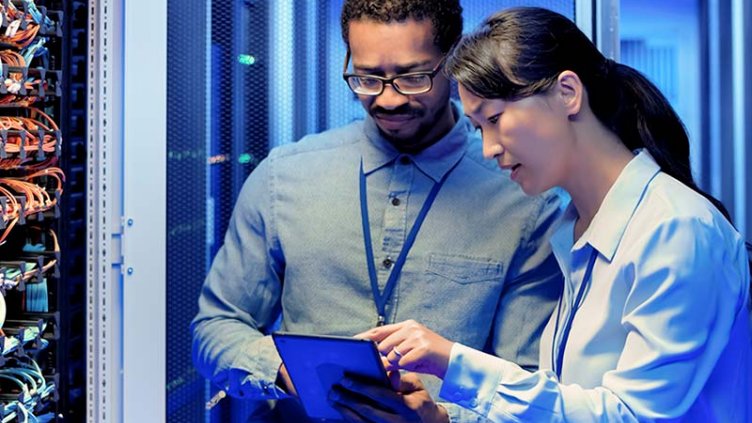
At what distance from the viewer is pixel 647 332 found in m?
1.48

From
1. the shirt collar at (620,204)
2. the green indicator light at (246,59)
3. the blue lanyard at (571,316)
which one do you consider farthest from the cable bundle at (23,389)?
the shirt collar at (620,204)

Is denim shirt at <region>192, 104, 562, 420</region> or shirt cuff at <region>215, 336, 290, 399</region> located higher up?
denim shirt at <region>192, 104, 562, 420</region>

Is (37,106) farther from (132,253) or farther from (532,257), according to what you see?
(532,257)

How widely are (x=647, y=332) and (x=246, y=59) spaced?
1469mm

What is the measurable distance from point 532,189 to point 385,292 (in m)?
0.47

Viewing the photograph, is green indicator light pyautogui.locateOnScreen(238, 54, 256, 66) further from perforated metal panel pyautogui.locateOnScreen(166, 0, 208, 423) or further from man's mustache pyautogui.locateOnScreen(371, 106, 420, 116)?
man's mustache pyautogui.locateOnScreen(371, 106, 420, 116)

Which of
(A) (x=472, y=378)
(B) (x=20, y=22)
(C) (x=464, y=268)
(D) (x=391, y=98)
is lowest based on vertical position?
(A) (x=472, y=378)

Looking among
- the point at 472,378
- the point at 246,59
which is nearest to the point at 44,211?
the point at 246,59

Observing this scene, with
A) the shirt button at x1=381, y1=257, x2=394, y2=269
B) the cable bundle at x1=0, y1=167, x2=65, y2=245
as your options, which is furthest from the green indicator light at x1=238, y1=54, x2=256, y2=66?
the shirt button at x1=381, y1=257, x2=394, y2=269

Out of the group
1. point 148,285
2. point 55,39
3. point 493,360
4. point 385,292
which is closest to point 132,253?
point 148,285

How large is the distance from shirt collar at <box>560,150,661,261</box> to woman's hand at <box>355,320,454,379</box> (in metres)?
0.31

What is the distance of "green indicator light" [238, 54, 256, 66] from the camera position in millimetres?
2580

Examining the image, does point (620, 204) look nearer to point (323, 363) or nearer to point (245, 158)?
point (323, 363)

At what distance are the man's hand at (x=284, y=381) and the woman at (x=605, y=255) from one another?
12.6 inches
